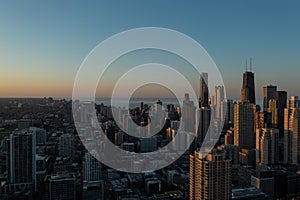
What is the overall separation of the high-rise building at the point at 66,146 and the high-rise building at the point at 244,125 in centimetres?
310

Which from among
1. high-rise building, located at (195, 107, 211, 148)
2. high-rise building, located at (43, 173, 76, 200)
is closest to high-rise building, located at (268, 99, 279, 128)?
high-rise building, located at (195, 107, 211, 148)

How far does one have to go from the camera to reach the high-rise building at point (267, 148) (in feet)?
17.1

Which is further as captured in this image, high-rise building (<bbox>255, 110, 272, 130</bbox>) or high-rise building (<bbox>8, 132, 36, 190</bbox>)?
high-rise building (<bbox>255, 110, 272, 130</bbox>)

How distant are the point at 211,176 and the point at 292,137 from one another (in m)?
3.54

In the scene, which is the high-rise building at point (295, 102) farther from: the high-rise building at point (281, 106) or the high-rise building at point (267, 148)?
the high-rise building at point (267, 148)

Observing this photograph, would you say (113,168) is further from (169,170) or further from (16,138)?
(16,138)

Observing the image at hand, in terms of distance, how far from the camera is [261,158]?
5230 mm

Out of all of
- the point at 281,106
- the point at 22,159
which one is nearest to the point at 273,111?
the point at 281,106

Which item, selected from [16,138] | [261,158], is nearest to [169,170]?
[261,158]

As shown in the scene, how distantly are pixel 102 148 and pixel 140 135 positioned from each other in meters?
0.56

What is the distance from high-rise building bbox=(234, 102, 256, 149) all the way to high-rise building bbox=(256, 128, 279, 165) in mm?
423

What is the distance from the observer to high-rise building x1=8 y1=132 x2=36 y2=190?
12.6ft

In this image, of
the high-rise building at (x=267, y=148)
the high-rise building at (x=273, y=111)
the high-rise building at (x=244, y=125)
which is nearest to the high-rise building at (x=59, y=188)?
the high-rise building at (x=267, y=148)

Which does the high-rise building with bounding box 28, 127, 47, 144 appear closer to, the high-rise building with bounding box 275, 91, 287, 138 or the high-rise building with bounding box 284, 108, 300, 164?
the high-rise building with bounding box 284, 108, 300, 164
